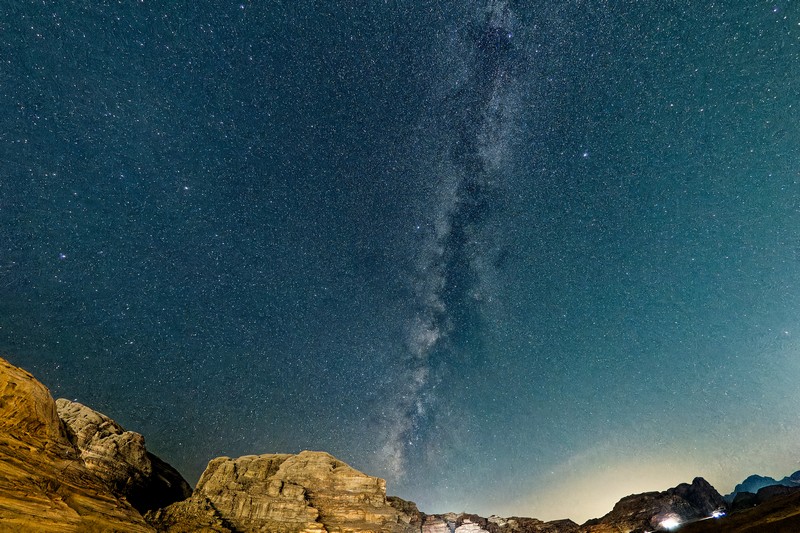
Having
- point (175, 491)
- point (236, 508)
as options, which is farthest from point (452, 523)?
point (175, 491)

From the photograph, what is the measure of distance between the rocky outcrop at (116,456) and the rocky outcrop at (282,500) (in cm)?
590

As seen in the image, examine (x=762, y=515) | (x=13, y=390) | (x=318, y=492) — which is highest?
(x=13, y=390)

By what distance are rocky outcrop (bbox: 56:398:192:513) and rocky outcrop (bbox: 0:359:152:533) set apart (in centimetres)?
2525

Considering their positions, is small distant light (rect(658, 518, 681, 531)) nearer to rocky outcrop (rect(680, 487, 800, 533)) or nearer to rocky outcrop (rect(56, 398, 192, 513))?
rocky outcrop (rect(680, 487, 800, 533))

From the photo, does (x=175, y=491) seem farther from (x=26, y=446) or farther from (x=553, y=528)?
(x=553, y=528)

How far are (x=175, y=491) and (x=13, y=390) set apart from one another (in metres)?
43.4

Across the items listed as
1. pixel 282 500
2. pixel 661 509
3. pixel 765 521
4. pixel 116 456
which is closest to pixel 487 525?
pixel 661 509

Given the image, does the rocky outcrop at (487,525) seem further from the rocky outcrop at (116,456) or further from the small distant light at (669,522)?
the rocky outcrop at (116,456)

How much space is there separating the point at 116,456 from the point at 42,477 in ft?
103

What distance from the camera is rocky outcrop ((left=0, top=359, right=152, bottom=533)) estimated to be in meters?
12.7

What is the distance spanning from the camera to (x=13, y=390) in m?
15.7

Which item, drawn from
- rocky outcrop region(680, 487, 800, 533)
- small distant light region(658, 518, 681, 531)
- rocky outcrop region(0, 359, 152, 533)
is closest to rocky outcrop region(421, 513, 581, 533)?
small distant light region(658, 518, 681, 531)

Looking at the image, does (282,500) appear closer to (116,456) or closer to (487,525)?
(116,456)

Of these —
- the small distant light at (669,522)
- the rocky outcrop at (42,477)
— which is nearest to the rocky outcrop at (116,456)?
the rocky outcrop at (42,477)
